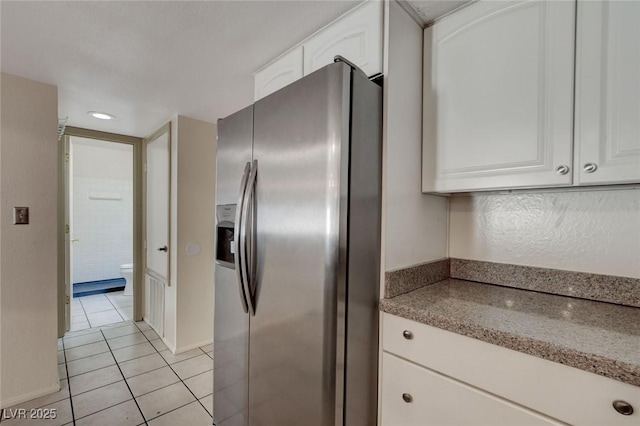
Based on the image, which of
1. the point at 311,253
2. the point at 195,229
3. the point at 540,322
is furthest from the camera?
the point at 195,229

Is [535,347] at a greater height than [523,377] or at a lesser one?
greater

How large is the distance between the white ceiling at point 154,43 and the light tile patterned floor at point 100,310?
7.96ft

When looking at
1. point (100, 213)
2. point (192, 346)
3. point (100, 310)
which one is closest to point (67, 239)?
point (100, 310)

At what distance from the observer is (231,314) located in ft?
4.90

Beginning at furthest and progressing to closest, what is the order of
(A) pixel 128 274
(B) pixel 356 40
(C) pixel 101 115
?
(A) pixel 128 274, (C) pixel 101 115, (B) pixel 356 40

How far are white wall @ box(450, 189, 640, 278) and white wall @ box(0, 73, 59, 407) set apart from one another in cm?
267

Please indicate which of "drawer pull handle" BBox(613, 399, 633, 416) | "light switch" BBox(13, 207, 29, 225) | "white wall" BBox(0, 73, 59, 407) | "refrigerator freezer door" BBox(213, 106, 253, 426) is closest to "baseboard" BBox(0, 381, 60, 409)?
"white wall" BBox(0, 73, 59, 407)

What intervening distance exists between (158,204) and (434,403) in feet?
9.60

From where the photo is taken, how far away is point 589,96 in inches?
38.0

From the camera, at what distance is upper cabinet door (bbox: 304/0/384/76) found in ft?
3.91

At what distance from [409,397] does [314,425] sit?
0.37 m

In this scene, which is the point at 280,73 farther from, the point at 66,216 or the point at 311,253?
the point at 66,216

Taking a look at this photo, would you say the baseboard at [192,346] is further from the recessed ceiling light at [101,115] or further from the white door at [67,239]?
the recessed ceiling light at [101,115]

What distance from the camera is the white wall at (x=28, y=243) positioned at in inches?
71.3
